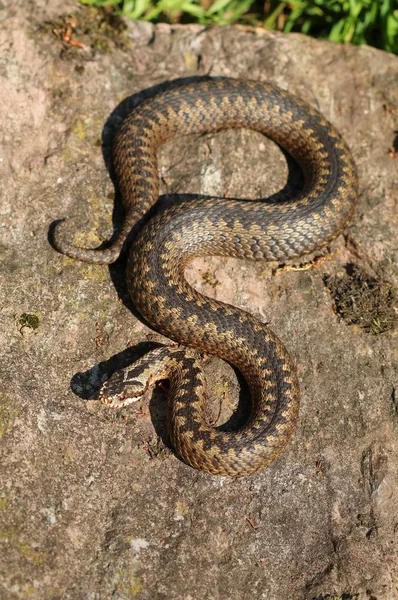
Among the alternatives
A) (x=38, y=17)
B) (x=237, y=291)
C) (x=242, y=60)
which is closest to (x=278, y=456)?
(x=237, y=291)

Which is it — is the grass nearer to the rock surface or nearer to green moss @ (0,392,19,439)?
the rock surface


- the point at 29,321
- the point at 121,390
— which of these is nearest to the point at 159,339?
the point at 121,390

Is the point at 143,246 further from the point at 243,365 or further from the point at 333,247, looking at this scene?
the point at 333,247

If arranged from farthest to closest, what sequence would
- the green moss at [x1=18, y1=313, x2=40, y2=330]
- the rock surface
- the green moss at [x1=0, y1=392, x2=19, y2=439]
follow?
the green moss at [x1=18, y1=313, x2=40, y2=330] < the green moss at [x1=0, y1=392, x2=19, y2=439] < the rock surface

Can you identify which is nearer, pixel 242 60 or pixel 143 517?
pixel 143 517

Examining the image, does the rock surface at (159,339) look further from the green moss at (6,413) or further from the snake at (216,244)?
the snake at (216,244)

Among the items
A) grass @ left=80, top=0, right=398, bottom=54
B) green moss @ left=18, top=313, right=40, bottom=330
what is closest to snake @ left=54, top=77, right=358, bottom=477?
green moss @ left=18, top=313, right=40, bottom=330
